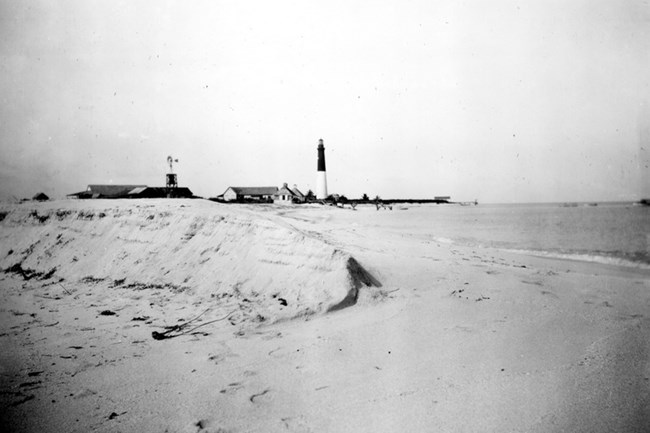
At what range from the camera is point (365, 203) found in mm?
73125

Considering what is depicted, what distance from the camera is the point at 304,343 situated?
3.89 m

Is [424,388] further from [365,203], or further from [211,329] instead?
[365,203]

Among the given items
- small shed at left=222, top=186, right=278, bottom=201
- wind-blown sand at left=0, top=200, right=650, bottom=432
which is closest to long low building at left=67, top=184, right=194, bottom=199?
small shed at left=222, top=186, right=278, bottom=201

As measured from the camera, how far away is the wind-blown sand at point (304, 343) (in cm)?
266

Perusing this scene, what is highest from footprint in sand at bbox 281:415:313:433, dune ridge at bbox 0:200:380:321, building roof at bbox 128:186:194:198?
building roof at bbox 128:186:194:198

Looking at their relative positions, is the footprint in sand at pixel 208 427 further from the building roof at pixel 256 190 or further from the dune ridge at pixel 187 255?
the building roof at pixel 256 190

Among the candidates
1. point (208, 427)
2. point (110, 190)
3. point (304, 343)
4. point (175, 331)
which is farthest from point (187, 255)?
point (110, 190)

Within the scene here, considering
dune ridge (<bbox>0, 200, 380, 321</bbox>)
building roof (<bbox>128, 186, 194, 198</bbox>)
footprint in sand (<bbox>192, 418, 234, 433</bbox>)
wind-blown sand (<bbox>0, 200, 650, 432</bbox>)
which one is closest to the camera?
footprint in sand (<bbox>192, 418, 234, 433</bbox>)

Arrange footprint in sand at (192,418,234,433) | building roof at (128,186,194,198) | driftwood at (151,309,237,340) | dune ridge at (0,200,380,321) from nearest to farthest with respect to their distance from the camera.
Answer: footprint in sand at (192,418,234,433) → driftwood at (151,309,237,340) → dune ridge at (0,200,380,321) → building roof at (128,186,194,198)

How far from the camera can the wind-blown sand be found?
2.66 m

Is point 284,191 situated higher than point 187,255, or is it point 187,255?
point 284,191

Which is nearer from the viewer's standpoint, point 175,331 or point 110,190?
point 175,331

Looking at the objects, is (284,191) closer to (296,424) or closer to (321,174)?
(321,174)

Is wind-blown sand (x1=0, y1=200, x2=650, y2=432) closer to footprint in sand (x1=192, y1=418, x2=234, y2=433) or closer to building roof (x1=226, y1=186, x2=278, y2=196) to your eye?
footprint in sand (x1=192, y1=418, x2=234, y2=433)
